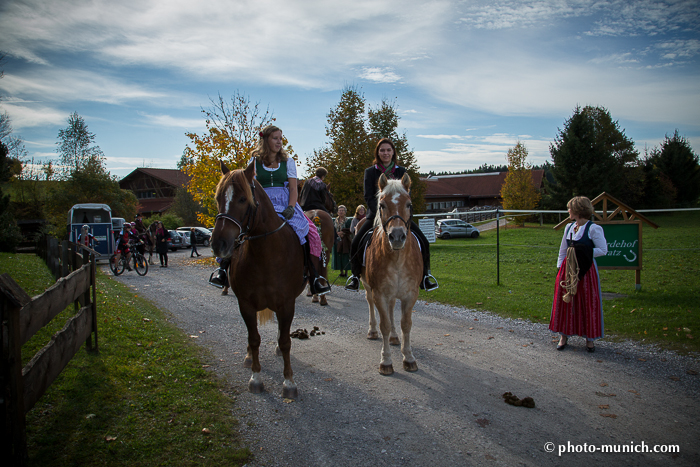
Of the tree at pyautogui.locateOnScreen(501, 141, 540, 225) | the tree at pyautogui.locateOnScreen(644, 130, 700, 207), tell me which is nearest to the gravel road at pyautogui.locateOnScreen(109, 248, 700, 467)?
the tree at pyautogui.locateOnScreen(501, 141, 540, 225)

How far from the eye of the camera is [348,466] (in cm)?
307

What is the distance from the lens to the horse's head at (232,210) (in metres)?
3.55

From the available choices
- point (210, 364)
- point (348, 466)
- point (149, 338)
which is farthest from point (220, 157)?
point (348, 466)

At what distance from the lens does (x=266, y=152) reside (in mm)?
4801

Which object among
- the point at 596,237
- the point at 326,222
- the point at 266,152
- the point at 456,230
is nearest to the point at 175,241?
the point at 456,230

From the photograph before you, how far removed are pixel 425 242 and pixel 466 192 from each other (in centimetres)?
6948

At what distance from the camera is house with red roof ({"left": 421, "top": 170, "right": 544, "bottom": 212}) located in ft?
216

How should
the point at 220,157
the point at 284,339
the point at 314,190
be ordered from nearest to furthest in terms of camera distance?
the point at 284,339 < the point at 314,190 < the point at 220,157

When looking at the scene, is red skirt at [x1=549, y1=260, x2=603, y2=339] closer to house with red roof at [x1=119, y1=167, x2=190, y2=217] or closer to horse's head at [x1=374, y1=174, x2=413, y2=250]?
horse's head at [x1=374, y1=174, x2=413, y2=250]

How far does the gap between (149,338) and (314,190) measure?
4.85 m

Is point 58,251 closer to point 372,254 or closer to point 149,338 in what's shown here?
point 149,338

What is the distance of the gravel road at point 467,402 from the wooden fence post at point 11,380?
169 cm

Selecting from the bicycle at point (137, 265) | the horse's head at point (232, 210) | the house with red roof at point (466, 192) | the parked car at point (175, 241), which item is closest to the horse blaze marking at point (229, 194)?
the horse's head at point (232, 210)

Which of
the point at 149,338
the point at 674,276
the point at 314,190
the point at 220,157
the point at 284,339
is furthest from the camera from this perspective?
the point at 220,157
